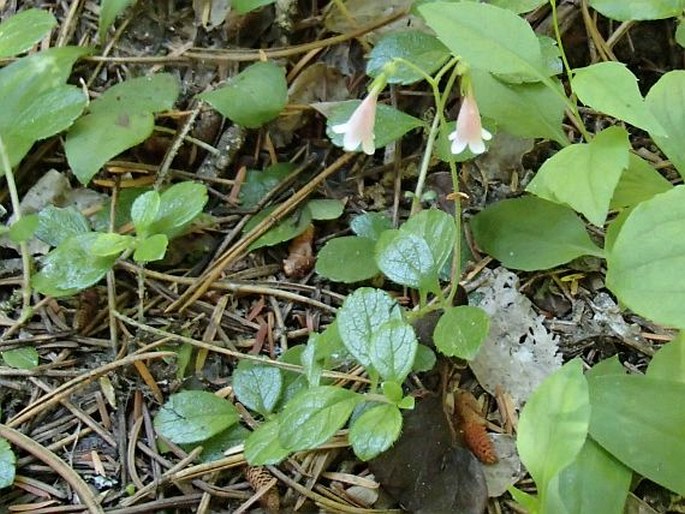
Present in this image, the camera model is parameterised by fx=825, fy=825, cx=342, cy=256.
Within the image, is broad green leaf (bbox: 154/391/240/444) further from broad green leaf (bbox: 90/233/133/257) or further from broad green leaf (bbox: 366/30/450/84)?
broad green leaf (bbox: 366/30/450/84)

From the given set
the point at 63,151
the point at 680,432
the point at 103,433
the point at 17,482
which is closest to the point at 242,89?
the point at 63,151

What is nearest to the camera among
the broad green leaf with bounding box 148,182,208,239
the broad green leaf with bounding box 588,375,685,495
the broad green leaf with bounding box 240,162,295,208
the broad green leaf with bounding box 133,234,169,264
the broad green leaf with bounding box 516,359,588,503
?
the broad green leaf with bounding box 516,359,588,503

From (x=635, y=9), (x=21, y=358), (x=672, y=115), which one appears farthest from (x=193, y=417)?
(x=635, y=9)

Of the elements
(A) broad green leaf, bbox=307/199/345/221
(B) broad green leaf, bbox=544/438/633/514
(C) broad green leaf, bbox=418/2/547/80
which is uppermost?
(C) broad green leaf, bbox=418/2/547/80

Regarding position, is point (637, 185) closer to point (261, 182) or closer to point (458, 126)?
point (458, 126)

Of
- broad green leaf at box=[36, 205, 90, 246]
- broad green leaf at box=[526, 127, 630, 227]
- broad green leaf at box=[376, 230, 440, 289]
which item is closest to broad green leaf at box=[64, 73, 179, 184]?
broad green leaf at box=[36, 205, 90, 246]

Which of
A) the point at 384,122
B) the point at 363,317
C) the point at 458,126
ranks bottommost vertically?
the point at 363,317
